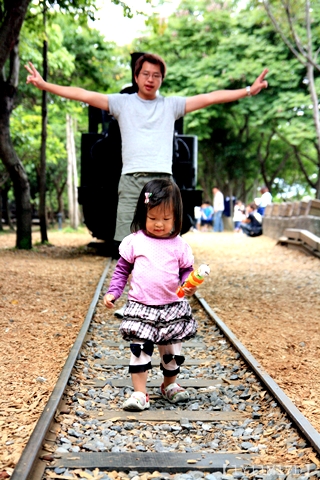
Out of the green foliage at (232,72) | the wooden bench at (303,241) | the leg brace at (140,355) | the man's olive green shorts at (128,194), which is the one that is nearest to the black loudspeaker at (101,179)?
the wooden bench at (303,241)

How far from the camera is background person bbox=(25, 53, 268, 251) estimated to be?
470 cm

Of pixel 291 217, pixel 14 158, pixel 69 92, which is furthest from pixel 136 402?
pixel 291 217

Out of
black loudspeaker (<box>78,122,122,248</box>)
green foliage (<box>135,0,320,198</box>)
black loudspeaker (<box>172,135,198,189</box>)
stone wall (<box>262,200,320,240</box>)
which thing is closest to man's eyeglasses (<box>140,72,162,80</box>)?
black loudspeaker (<box>78,122,122,248</box>)

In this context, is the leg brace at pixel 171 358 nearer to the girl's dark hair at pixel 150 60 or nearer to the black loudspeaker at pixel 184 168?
the girl's dark hair at pixel 150 60

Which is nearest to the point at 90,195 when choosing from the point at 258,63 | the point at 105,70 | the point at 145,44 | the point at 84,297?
the point at 84,297

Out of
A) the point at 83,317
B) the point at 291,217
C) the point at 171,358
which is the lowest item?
the point at 291,217

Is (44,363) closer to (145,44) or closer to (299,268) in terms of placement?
(299,268)

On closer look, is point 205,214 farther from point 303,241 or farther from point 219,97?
point 219,97

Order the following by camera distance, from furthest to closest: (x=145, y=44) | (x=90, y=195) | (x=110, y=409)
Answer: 1. (x=145, y=44)
2. (x=90, y=195)
3. (x=110, y=409)

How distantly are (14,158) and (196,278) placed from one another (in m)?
9.82

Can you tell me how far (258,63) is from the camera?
2177cm

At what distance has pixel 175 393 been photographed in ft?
12.1

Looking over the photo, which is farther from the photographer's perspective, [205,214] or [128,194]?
[205,214]

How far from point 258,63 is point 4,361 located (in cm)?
1946
